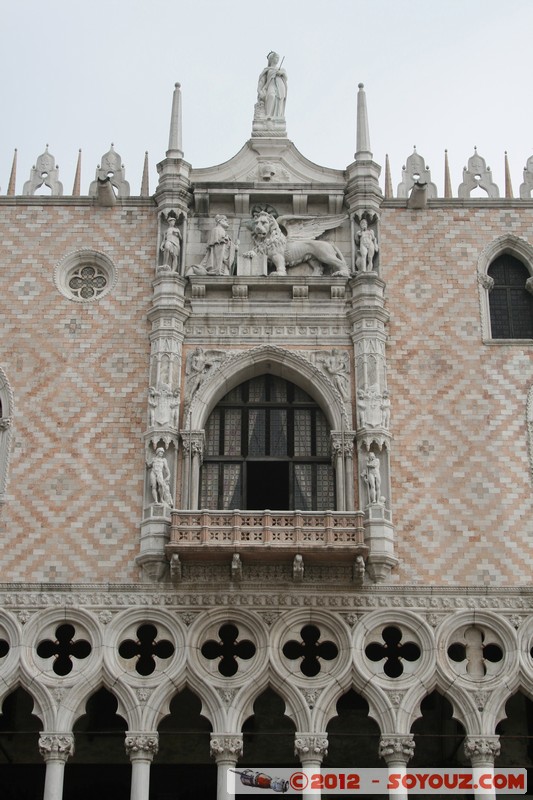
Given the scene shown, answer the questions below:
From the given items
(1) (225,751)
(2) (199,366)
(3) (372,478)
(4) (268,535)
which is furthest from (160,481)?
(1) (225,751)

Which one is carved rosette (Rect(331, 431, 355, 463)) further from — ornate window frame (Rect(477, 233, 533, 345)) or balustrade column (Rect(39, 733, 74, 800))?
balustrade column (Rect(39, 733, 74, 800))

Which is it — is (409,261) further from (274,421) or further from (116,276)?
(116,276)

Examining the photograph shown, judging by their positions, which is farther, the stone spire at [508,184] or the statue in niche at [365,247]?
the stone spire at [508,184]

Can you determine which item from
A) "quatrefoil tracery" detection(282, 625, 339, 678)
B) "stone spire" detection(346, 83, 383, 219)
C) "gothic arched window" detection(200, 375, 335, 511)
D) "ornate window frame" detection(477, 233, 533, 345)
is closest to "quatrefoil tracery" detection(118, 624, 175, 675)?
"quatrefoil tracery" detection(282, 625, 339, 678)

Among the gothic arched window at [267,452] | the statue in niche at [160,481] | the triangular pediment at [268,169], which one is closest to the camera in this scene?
the statue in niche at [160,481]

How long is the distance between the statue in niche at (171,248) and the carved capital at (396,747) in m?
10.9

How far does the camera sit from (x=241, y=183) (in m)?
27.5

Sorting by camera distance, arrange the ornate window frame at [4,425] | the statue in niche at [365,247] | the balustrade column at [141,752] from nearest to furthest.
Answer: the balustrade column at [141,752] < the ornate window frame at [4,425] < the statue in niche at [365,247]

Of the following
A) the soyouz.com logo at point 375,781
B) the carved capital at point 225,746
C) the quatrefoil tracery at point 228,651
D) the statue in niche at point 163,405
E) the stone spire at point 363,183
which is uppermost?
the stone spire at point 363,183

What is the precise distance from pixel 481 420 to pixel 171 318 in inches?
271

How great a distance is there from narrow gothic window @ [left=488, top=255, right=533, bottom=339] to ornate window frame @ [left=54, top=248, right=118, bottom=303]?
331 inches

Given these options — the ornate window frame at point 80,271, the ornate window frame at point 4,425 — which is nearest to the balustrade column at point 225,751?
the ornate window frame at point 4,425

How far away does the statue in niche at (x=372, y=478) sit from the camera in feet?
78.9

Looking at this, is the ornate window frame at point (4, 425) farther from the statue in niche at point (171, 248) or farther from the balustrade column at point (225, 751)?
the balustrade column at point (225, 751)
